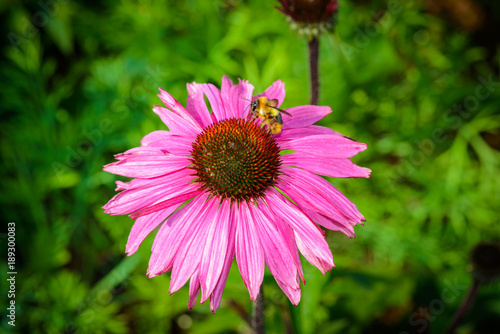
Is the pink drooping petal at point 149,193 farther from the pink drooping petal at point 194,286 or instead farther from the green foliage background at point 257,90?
the green foliage background at point 257,90

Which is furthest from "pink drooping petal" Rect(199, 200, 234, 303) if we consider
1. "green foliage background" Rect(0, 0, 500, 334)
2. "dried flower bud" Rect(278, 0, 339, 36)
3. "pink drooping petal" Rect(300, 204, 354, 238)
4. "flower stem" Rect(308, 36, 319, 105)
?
"green foliage background" Rect(0, 0, 500, 334)

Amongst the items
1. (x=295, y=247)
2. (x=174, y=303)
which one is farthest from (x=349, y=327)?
(x=295, y=247)

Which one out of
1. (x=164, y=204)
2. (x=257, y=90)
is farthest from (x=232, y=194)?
(x=257, y=90)

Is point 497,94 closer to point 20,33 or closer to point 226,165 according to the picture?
point 226,165

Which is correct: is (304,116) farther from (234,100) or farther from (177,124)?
(177,124)

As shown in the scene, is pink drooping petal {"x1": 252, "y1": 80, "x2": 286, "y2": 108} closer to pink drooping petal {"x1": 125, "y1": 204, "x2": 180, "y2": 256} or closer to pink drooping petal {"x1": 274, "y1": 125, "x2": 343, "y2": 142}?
pink drooping petal {"x1": 274, "y1": 125, "x2": 343, "y2": 142}
